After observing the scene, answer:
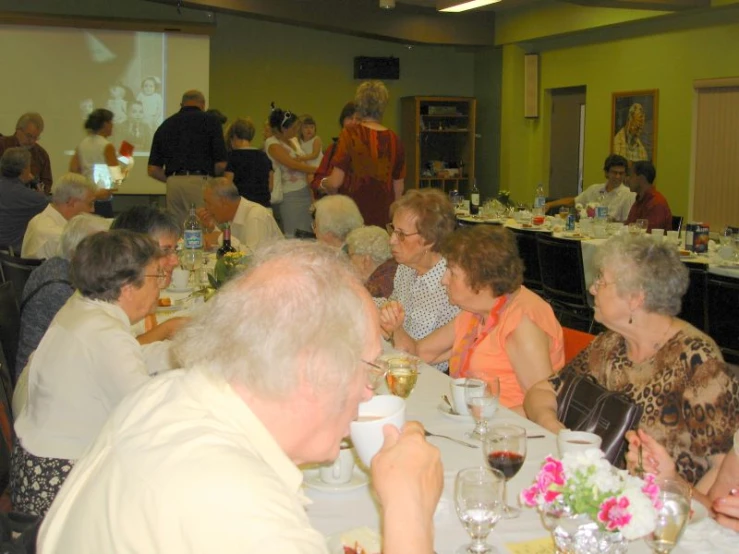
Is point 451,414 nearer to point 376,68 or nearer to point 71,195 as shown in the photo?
point 71,195

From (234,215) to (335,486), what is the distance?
14.2ft

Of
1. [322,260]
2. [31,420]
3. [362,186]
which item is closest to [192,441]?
[322,260]

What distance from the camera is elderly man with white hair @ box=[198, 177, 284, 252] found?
5996 millimetres

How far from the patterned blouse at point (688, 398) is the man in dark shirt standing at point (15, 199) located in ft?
19.3

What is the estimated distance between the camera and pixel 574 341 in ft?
10.2

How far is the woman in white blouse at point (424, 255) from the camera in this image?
3812 mm

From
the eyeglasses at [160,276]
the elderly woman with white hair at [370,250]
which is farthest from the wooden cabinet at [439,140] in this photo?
the eyeglasses at [160,276]

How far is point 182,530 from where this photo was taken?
39.6 inches

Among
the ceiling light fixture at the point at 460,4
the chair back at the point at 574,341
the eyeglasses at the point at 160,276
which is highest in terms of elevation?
the ceiling light fixture at the point at 460,4

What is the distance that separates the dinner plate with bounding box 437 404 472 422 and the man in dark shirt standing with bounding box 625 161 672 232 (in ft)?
18.7

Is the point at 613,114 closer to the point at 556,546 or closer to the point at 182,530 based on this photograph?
the point at 556,546

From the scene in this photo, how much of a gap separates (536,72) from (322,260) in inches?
442

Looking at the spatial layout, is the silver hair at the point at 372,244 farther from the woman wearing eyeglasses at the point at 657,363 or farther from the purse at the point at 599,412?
the purse at the point at 599,412

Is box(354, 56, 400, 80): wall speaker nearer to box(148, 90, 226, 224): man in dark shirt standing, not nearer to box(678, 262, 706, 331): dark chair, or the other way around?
box(148, 90, 226, 224): man in dark shirt standing
